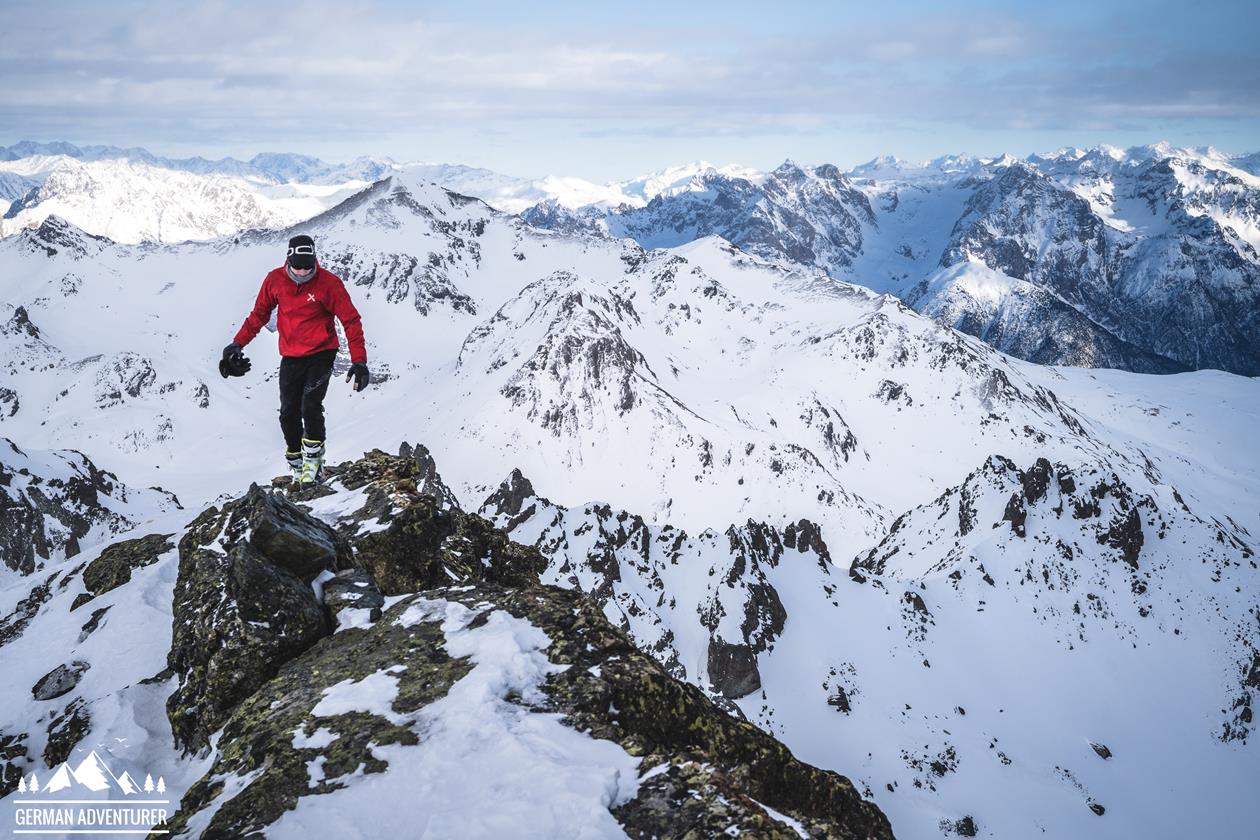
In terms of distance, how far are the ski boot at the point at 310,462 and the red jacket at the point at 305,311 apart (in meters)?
3.08

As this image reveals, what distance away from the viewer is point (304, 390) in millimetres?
16422

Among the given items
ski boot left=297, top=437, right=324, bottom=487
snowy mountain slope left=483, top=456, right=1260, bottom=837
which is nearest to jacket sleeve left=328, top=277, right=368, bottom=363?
ski boot left=297, top=437, right=324, bottom=487

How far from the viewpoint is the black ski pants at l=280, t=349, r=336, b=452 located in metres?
16.2

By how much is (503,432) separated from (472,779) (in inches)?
7113

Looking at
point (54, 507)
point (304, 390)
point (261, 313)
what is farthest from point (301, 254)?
point (54, 507)

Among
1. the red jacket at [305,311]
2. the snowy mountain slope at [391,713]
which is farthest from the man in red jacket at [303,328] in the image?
the snowy mountain slope at [391,713]

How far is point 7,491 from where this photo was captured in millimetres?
79625

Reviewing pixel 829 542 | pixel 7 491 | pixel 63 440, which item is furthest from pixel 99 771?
pixel 63 440

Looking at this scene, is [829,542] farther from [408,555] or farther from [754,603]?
[408,555]

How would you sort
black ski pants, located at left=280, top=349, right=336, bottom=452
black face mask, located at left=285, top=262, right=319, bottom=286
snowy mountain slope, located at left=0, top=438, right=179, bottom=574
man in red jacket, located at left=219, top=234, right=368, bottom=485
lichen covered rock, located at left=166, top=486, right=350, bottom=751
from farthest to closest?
1. snowy mountain slope, located at left=0, top=438, right=179, bottom=574
2. black ski pants, located at left=280, top=349, right=336, bottom=452
3. man in red jacket, located at left=219, top=234, right=368, bottom=485
4. black face mask, located at left=285, top=262, right=319, bottom=286
5. lichen covered rock, located at left=166, top=486, right=350, bottom=751

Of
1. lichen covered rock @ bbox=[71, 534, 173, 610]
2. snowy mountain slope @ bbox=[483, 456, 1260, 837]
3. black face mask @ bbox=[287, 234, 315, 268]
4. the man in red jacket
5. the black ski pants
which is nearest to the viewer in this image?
black face mask @ bbox=[287, 234, 315, 268]

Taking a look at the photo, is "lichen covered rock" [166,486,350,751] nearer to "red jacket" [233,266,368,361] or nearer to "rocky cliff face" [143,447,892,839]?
"rocky cliff face" [143,447,892,839]

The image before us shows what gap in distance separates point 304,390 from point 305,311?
2.05 meters

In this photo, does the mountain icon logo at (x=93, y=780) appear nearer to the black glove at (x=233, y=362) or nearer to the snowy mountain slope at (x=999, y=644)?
the black glove at (x=233, y=362)
